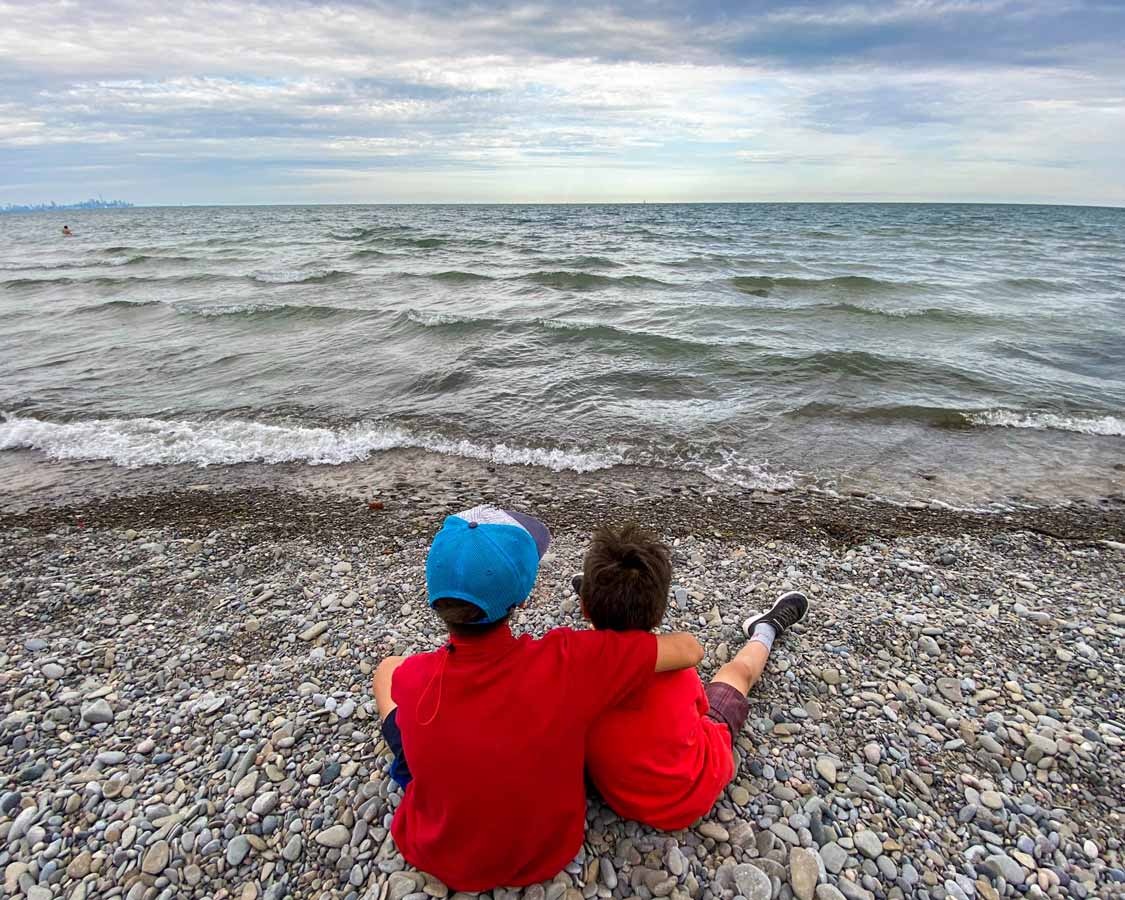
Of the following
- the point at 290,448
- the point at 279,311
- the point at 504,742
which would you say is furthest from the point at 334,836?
the point at 279,311

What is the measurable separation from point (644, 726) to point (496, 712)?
2.73 feet

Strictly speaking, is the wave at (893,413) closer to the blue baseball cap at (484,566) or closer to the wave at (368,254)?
the blue baseball cap at (484,566)

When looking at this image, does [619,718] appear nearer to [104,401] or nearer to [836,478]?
[836,478]

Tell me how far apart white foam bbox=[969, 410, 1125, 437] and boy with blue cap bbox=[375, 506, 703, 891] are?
1030 centimetres

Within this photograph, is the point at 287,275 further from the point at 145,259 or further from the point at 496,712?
the point at 496,712

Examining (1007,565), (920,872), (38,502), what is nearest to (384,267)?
(38,502)

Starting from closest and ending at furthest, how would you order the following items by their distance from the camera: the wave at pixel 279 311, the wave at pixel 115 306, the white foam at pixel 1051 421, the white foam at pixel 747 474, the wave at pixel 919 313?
the white foam at pixel 747 474 < the white foam at pixel 1051 421 < the wave at pixel 919 313 < the wave at pixel 279 311 < the wave at pixel 115 306

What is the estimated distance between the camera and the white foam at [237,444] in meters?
8.99

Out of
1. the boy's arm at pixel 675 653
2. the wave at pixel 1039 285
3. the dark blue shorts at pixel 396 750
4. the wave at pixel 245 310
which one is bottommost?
the wave at pixel 245 310

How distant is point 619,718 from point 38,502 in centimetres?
824

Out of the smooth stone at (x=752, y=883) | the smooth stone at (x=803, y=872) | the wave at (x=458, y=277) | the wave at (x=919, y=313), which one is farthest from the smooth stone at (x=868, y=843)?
the wave at (x=458, y=277)

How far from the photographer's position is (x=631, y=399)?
460 inches

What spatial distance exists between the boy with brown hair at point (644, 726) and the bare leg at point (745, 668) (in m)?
0.86

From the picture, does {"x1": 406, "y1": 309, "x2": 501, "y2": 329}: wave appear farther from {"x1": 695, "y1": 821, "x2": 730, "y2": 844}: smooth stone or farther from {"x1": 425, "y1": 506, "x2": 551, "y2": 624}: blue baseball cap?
{"x1": 695, "y1": 821, "x2": 730, "y2": 844}: smooth stone
